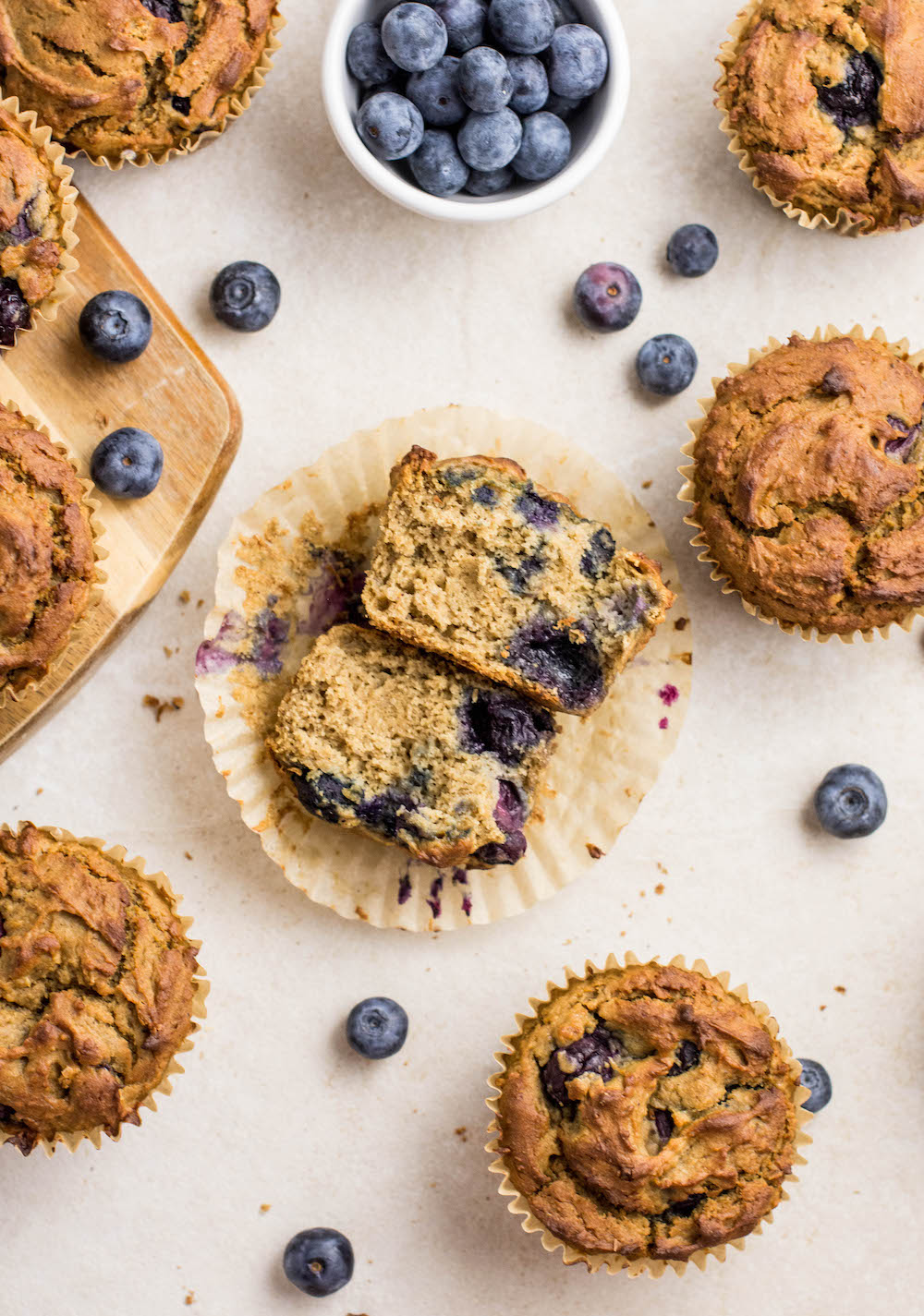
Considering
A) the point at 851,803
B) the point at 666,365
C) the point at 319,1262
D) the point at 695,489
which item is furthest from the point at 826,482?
the point at 319,1262

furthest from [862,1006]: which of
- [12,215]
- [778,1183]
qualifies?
[12,215]

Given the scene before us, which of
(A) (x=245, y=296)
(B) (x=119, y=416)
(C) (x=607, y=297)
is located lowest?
(B) (x=119, y=416)

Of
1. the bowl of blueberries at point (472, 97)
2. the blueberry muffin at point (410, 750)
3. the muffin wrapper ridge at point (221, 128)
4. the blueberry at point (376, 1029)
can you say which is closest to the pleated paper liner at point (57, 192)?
the muffin wrapper ridge at point (221, 128)

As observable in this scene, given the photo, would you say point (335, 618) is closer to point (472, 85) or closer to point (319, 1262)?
point (472, 85)

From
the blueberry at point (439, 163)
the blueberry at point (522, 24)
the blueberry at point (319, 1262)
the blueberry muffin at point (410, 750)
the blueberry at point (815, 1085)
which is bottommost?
the blueberry at point (319, 1262)

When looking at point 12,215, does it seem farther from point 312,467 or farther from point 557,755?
point 557,755

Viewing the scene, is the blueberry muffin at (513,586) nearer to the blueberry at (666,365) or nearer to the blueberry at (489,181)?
the blueberry at (666,365)
